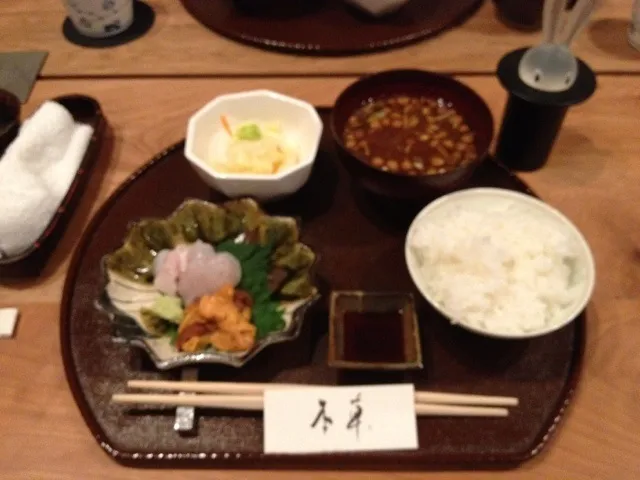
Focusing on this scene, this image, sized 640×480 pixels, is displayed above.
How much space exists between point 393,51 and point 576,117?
2.02 feet

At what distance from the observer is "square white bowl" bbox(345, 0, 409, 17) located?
77.5 inches

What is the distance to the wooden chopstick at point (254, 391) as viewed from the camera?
1147mm

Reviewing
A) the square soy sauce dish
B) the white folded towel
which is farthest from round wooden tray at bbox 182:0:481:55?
the square soy sauce dish

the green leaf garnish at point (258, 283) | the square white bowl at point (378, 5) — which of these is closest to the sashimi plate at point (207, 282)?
the green leaf garnish at point (258, 283)

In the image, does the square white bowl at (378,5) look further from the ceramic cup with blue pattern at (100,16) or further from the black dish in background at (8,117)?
the black dish in background at (8,117)

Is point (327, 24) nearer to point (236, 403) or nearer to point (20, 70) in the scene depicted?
point (20, 70)

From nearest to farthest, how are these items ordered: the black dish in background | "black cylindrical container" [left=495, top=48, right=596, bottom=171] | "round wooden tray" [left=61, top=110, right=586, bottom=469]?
"round wooden tray" [left=61, top=110, right=586, bottom=469], "black cylindrical container" [left=495, top=48, right=596, bottom=171], the black dish in background

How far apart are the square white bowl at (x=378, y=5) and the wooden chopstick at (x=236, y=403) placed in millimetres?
1361

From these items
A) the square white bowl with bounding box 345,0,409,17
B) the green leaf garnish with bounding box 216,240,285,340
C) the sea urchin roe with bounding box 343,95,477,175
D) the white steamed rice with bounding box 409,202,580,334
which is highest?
the square white bowl with bounding box 345,0,409,17

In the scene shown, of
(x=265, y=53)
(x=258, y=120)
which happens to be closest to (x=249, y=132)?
(x=258, y=120)

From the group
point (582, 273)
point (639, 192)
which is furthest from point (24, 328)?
point (639, 192)

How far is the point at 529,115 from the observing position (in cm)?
150

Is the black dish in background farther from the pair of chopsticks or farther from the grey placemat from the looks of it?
the pair of chopsticks

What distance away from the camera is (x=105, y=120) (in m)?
1.74
